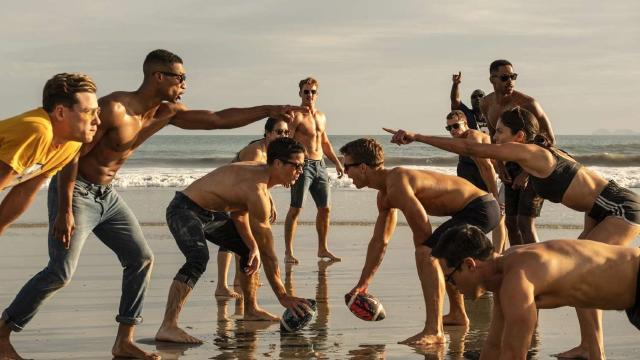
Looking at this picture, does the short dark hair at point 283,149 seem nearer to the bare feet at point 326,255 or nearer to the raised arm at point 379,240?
the raised arm at point 379,240

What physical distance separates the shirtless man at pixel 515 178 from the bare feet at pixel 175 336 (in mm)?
3237

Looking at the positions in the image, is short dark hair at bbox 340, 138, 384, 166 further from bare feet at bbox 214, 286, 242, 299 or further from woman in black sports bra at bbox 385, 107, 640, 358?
bare feet at bbox 214, 286, 242, 299

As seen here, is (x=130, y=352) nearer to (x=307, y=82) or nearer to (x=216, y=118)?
(x=216, y=118)

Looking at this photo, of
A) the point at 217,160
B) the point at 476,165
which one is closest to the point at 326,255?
the point at 476,165

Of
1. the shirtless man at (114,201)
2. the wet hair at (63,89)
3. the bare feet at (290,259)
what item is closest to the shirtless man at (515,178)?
the shirtless man at (114,201)

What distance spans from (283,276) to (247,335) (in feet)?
12.0

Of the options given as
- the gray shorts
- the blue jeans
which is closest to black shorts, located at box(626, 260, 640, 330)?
the blue jeans

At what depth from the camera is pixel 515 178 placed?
408 inches

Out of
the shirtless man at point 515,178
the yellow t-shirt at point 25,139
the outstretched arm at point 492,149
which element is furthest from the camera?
the shirtless man at point 515,178

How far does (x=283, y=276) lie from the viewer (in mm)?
12859

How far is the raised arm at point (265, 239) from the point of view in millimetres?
9008

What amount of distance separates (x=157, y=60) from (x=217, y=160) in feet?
147

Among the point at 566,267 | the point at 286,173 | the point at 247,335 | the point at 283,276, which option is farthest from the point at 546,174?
the point at 283,276

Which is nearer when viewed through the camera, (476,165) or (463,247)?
(463,247)
